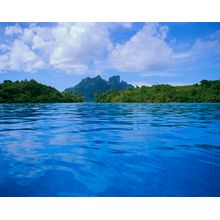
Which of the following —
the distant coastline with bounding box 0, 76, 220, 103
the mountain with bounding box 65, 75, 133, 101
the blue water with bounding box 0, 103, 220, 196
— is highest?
the mountain with bounding box 65, 75, 133, 101

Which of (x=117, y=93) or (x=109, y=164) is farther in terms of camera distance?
(x=117, y=93)

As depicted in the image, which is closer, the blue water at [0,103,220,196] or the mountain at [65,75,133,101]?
the blue water at [0,103,220,196]

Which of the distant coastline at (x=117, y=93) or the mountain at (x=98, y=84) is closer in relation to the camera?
the distant coastline at (x=117, y=93)

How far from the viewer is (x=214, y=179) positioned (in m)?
4.30

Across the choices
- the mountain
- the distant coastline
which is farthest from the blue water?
the distant coastline

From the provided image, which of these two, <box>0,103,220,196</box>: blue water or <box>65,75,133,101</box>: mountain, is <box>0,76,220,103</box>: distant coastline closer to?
<box>65,75,133,101</box>: mountain

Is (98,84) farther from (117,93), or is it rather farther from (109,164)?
(109,164)

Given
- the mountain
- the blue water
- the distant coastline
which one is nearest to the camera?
the blue water

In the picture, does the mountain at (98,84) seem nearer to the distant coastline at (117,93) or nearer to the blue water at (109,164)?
the distant coastline at (117,93)

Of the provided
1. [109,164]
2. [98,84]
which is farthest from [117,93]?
[109,164]

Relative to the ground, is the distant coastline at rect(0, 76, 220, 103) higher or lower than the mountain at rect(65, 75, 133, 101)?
lower

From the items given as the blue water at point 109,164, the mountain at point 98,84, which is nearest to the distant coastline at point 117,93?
the mountain at point 98,84
